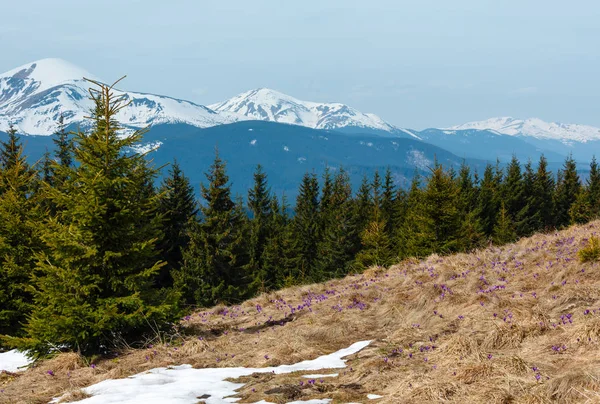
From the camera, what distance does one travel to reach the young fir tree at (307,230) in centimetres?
5731

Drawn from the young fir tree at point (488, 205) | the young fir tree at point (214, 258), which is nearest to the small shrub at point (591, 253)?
the young fir tree at point (214, 258)

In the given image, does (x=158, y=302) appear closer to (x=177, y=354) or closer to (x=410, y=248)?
(x=177, y=354)

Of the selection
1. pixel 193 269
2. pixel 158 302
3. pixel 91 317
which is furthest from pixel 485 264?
pixel 193 269

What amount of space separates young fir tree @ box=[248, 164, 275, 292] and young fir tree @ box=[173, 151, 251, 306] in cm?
710

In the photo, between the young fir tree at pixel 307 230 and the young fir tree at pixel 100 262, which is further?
the young fir tree at pixel 307 230

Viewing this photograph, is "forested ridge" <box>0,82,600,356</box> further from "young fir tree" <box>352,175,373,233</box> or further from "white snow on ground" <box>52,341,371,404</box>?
"young fir tree" <box>352,175,373,233</box>

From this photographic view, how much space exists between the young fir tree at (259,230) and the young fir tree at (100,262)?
105 ft

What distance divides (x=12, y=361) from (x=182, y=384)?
26.6 feet

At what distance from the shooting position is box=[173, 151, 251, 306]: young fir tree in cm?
3369

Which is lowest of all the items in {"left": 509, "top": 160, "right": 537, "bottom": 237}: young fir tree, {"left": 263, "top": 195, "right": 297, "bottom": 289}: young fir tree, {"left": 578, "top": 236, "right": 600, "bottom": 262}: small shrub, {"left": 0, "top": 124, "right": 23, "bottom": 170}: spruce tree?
{"left": 263, "top": 195, "right": 297, "bottom": 289}: young fir tree

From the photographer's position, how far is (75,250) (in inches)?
404

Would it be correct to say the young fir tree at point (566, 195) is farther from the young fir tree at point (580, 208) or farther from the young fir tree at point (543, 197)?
the young fir tree at point (580, 208)

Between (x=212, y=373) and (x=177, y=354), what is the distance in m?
1.59

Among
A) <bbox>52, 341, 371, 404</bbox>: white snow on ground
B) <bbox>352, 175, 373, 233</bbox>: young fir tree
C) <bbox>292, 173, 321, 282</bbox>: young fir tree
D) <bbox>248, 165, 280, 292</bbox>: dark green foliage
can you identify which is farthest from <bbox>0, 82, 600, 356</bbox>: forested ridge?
<bbox>352, 175, 373, 233</bbox>: young fir tree
